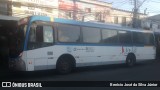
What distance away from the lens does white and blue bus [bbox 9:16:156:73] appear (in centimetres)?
1357

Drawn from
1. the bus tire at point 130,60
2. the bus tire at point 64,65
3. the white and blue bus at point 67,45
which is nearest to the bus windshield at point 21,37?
the white and blue bus at point 67,45

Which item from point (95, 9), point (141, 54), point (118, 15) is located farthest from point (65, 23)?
point (118, 15)

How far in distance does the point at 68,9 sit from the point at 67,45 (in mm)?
15230

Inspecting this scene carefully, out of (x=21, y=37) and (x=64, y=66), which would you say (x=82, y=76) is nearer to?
(x=64, y=66)

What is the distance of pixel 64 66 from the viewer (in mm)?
15000

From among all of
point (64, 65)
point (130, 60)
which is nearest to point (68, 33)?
point (64, 65)

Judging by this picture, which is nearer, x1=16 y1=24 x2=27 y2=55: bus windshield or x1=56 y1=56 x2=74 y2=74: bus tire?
x1=16 y1=24 x2=27 y2=55: bus windshield

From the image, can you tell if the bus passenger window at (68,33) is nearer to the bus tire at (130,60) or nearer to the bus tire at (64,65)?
the bus tire at (64,65)

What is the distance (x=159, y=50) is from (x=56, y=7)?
1117 cm

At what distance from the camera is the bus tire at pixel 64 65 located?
48.5 feet

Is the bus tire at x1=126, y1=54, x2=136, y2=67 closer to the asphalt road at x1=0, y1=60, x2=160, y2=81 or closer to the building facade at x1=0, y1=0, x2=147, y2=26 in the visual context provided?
the asphalt road at x1=0, y1=60, x2=160, y2=81

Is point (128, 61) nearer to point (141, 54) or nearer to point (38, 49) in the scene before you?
point (141, 54)

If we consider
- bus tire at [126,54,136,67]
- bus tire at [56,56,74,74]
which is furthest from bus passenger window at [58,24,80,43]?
bus tire at [126,54,136,67]

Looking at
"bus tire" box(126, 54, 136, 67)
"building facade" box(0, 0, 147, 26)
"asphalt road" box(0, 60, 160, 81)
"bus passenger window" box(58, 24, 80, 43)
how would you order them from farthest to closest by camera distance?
"building facade" box(0, 0, 147, 26)
"bus tire" box(126, 54, 136, 67)
"bus passenger window" box(58, 24, 80, 43)
"asphalt road" box(0, 60, 160, 81)
